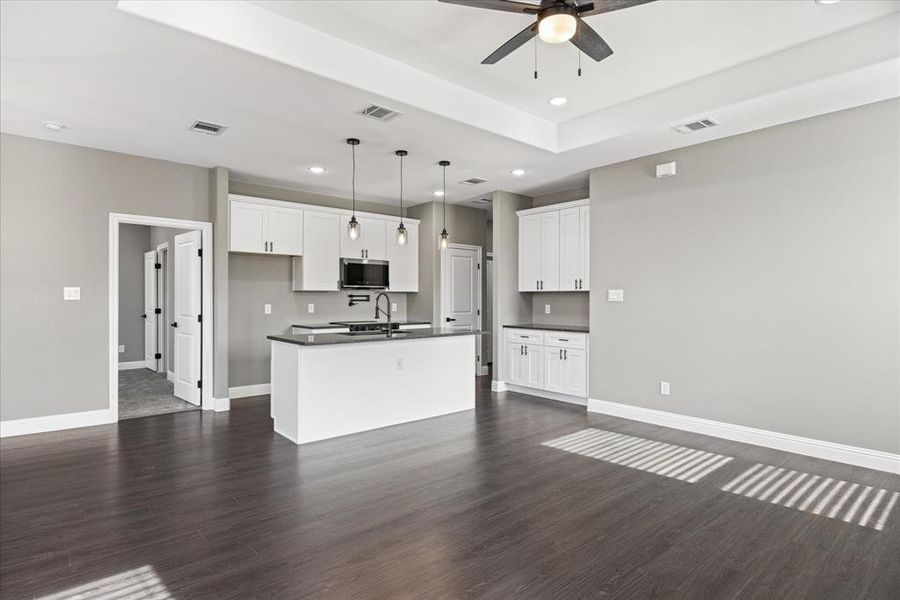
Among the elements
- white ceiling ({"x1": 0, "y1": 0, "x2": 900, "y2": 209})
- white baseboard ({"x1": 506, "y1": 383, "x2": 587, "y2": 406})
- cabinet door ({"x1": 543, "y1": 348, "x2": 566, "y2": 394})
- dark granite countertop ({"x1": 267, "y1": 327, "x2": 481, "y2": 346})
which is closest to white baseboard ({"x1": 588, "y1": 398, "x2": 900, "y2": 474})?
white baseboard ({"x1": 506, "y1": 383, "x2": 587, "y2": 406})

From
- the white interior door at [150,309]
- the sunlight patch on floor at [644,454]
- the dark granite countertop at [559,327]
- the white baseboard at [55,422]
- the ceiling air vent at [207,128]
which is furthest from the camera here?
the white interior door at [150,309]

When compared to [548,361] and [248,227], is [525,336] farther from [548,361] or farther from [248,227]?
[248,227]

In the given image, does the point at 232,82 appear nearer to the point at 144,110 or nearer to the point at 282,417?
the point at 144,110

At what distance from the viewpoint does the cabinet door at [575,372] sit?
18.7ft

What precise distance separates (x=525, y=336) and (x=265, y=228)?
3.68 m

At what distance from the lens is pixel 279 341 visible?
459 centimetres

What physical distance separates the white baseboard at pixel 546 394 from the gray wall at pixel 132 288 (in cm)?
708

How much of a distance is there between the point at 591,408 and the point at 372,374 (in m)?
2.60

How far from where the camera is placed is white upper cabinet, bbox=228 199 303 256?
235 inches

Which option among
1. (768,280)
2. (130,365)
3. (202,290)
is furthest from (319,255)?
(768,280)

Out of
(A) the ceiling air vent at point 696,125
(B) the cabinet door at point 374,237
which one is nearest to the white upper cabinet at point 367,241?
(B) the cabinet door at point 374,237

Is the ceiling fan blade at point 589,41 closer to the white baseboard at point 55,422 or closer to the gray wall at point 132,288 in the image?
the white baseboard at point 55,422

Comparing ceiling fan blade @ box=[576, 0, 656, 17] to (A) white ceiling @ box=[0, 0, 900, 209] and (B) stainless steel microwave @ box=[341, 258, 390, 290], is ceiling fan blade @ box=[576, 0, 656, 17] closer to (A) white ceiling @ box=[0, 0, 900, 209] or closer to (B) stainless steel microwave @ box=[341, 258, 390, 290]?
(A) white ceiling @ box=[0, 0, 900, 209]

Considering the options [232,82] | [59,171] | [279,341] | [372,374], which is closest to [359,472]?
[372,374]
